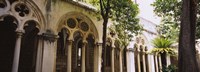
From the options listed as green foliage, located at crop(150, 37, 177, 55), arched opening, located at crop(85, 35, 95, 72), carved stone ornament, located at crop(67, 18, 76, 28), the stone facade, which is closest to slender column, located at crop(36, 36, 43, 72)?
the stone facade

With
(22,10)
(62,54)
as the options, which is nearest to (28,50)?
(62,54)

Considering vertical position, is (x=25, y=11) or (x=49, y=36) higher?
(x=25, y=11)

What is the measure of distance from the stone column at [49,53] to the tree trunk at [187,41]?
585 centimetres

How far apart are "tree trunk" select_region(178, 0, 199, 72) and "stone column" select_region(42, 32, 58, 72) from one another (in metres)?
5.85

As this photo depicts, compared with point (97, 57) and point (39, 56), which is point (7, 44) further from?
point (97, 57)

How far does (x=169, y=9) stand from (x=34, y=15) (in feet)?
23.9

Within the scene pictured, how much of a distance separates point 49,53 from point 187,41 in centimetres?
621

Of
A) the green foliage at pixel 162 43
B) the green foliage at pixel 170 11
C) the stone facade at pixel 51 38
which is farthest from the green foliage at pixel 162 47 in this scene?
the green foliage at pixel 170 11

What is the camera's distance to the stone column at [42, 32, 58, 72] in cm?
1064

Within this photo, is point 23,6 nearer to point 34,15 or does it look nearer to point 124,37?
point 34,15

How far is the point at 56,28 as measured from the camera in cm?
1160

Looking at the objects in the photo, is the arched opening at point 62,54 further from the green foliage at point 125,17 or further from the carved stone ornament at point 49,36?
the green foliage at point 125,17

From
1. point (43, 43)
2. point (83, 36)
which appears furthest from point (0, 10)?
point (83, 36)

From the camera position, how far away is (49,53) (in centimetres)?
1091
